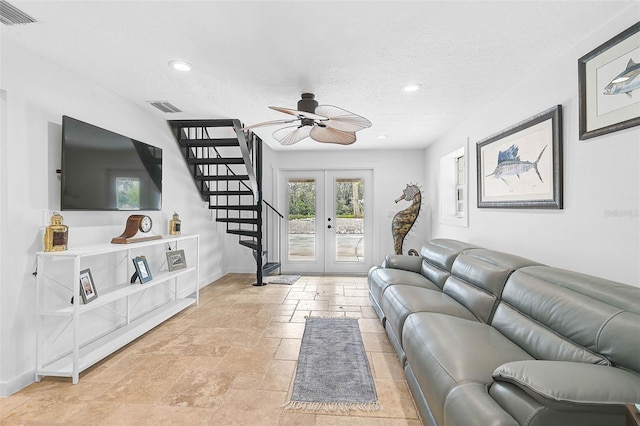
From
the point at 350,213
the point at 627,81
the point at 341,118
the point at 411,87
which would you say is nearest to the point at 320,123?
the point at 341,118

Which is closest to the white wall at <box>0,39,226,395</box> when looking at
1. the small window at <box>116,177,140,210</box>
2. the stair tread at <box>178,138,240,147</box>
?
the small window at <box>116,177,140,210</box>

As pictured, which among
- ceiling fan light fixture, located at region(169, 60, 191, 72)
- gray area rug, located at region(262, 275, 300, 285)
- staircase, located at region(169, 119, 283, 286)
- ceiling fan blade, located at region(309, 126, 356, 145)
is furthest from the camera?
gray area rug, located at region(262, 275, 300, 285)

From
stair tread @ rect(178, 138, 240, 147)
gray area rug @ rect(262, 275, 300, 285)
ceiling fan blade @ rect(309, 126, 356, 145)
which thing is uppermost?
stair tread @ rect(178, 138, 240, 147)

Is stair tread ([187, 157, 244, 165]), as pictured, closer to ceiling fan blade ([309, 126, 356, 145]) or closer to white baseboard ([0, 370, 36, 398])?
ceiling fan blade ([309, 126, 356, 145])

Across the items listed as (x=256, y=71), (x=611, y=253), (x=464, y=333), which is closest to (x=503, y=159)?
(x=611, y=253)

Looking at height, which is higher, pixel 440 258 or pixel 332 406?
pixel 440 258

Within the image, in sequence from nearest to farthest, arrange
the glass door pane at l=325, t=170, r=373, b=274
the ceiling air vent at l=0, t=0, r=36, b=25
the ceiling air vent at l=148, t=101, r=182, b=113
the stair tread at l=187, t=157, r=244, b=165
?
the ceiling air vent at l=0, t=0, r=36, b=25 → the ceiling air vent at l=148, t=101, r=182, b=113 → the stair tread at l=187, t=157, r=244, b=165 → the glass door pane at l=325, t=170, r=373, b=274

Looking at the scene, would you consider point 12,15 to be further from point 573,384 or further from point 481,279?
point 481,279

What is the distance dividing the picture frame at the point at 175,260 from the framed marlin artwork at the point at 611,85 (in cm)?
403

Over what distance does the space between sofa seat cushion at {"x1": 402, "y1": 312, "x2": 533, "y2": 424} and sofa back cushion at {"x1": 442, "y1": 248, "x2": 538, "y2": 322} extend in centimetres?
25

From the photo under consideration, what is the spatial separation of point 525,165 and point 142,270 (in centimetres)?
379

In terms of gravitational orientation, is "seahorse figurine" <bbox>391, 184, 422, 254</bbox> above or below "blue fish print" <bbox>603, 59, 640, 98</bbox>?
below

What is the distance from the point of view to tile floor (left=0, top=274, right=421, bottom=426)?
1.85 meters

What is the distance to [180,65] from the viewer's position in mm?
2412
